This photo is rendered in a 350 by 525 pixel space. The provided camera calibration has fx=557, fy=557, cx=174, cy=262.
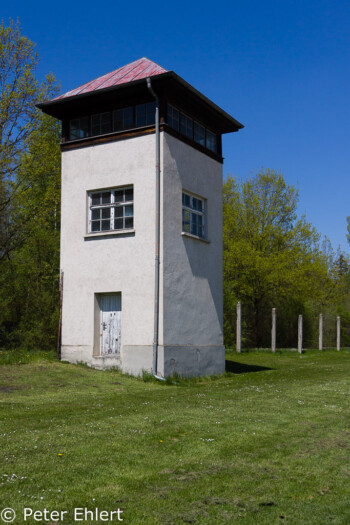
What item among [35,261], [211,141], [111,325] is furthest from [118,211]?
[35,261]

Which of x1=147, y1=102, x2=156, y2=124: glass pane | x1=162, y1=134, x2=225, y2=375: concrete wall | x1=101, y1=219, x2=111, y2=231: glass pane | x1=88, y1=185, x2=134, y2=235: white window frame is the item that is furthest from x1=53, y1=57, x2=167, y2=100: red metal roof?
x1=101, y1=219, x2=111, y2=231: glass pane

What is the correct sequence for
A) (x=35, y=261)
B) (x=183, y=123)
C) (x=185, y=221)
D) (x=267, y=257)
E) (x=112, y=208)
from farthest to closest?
(x=267, y=257), (x=35, y=261), (x=183, y=123), (x=185, y=221), (x=112, y=208)

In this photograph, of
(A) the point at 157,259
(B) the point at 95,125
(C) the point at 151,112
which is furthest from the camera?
(B) the point at 95,125

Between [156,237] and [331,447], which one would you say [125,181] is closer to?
[156,237]

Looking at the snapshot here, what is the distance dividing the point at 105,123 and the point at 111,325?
654 centimetres

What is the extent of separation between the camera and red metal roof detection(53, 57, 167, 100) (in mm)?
17422

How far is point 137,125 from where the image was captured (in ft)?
57.4


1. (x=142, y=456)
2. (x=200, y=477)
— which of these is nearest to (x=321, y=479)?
(x=200, y=477)

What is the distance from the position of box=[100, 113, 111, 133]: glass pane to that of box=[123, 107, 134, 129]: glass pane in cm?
61

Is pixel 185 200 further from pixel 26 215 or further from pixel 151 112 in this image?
pixel 26 215

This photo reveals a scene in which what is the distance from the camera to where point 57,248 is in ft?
83.1

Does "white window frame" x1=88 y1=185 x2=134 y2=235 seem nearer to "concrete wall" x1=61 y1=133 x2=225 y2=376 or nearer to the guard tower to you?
the guard tower

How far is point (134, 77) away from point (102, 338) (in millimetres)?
8274

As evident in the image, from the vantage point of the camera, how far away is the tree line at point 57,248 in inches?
940
